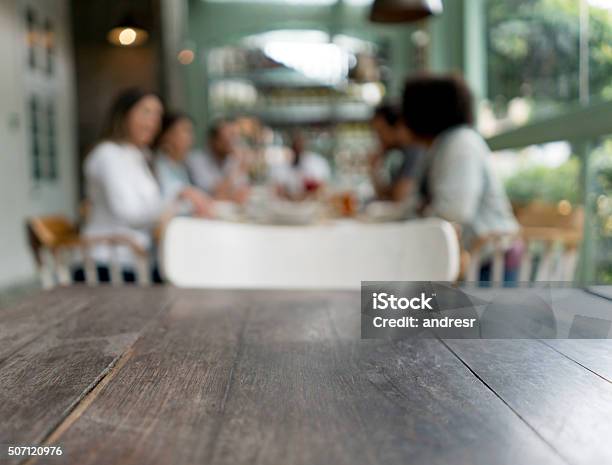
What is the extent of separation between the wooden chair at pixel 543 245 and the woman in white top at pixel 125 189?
1331 mm

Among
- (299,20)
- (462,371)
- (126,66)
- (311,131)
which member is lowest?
(462,371)

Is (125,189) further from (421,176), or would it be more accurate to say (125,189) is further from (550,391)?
(550,391)

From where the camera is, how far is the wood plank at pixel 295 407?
48 cm

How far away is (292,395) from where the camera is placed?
615 millimetres

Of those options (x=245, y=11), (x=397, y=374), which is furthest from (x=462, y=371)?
(x=245, y=11)

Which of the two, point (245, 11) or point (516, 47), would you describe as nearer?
point (516, 47)

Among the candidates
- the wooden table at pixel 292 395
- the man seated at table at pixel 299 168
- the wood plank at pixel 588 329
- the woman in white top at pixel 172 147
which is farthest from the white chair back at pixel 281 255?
the man seated at table at pixel 299 168

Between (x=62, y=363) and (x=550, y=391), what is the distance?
50 centimetres

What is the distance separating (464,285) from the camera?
3.22ft

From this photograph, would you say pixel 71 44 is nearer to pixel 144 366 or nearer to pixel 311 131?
pixel 311 131

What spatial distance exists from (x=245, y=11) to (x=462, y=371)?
28.2 ft

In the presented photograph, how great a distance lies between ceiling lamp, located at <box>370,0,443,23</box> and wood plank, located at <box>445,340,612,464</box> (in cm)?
329

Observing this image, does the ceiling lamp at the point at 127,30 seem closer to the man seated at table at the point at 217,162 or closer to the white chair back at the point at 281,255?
the man seated at table at the point at 217,162

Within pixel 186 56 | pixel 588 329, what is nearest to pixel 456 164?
pixel 588 329
